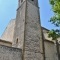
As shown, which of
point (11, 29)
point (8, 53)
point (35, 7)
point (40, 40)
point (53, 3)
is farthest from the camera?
point (11, 29)

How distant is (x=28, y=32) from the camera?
63.9 feet

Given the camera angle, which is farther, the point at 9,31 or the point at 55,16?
the point at 9,31

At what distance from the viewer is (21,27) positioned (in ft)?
66.3

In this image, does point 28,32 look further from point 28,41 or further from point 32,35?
point 28,41

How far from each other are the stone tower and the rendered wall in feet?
1.88

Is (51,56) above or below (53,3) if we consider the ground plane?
below

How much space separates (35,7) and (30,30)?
4.42m

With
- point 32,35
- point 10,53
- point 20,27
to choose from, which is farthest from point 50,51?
point 10,53

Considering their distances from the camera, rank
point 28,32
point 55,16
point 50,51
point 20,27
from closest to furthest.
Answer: point 55,16
point 28,32
point 20,27
point 50,51

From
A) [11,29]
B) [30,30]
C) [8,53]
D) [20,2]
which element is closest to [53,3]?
[30,30]

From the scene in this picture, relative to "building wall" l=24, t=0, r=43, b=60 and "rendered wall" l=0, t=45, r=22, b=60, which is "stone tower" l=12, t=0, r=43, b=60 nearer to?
"building wall" l=24, t=0, r=43, b=60

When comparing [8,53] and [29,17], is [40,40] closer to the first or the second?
[29,17]

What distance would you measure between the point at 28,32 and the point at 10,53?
3.64m

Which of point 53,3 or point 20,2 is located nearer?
point 53,3
